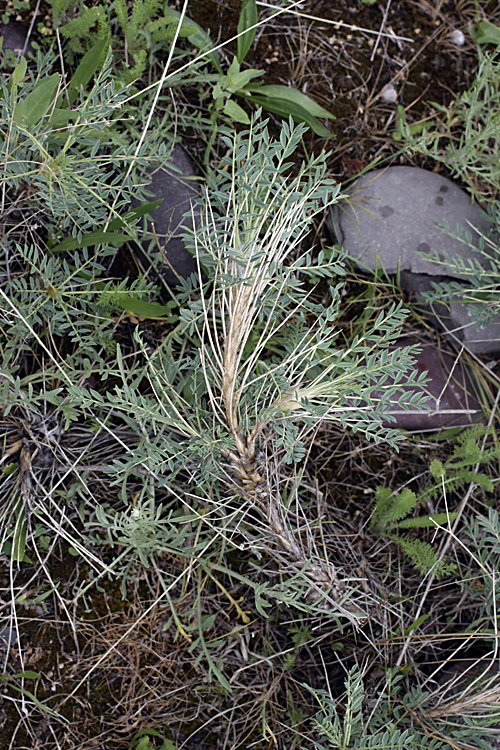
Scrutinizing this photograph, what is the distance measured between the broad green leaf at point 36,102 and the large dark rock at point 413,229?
1247 millimetres

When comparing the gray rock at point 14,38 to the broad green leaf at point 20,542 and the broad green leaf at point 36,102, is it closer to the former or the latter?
the broad green leaf at point 36,102

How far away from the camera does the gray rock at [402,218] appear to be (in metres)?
2.48

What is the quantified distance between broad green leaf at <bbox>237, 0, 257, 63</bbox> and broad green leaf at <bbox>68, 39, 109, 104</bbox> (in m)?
0.54

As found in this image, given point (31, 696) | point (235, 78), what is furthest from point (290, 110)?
point (31, 696)

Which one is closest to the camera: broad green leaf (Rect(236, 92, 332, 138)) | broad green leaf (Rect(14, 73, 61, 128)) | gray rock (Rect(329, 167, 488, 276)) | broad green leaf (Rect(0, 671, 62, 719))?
broad green leaf (Rect(14, 73, 61, 128))

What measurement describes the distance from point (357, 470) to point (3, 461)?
147cm

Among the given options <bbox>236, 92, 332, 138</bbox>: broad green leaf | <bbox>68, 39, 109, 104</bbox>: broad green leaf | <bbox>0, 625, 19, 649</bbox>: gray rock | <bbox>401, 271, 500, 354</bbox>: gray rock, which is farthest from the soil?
<bbox>401, 271, 500, 354</bbox>: gray rock

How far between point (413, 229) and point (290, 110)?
77 centimetres

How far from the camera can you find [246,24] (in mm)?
2197

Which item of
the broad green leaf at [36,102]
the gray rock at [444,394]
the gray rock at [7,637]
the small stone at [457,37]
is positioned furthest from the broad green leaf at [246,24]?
the gray rock at [7,637]

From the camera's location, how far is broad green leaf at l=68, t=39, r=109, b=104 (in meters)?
2.03

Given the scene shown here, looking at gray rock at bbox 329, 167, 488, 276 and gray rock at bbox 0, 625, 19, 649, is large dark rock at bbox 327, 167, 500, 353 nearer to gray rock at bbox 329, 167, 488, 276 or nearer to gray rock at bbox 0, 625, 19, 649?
gray rock at bbox 329, 167, 488, 276

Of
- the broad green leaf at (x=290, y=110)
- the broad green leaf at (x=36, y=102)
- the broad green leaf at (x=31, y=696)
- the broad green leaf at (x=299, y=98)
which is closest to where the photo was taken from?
the broad green leaf at (x=36, y=102)

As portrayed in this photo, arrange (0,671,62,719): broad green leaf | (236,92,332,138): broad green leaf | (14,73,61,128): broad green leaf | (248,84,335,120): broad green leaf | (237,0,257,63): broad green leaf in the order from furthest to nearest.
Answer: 1. (248,84,335,120): broad green leaf
2. (236,92,332,138): broad green leaf
3. (237,0,257,63): broad green leaf
4. (0,671,62,719): broad green leaf
5. (14,73,61,128): broad green leaf
